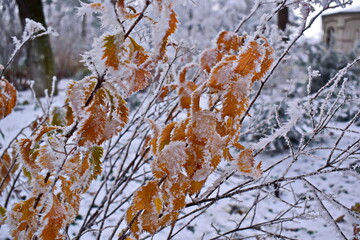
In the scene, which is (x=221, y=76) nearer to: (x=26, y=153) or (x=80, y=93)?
(x=80, y=93)

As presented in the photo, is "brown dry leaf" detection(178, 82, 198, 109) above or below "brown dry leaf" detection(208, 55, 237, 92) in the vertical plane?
above

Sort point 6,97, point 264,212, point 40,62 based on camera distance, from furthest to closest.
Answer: point 40,62, point 264,212, point 6,97

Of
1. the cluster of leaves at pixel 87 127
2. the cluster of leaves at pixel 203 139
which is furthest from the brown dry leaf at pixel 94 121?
the cluster of leaves at pixel 203 139

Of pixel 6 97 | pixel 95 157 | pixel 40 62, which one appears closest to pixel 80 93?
pixel 95 157

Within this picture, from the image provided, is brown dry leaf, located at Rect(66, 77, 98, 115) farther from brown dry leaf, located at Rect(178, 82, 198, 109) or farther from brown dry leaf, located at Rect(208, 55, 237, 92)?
brown dry leaf, located at Rect(178, 82, 198, 109)

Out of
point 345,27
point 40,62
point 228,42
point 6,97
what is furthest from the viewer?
point 345,27

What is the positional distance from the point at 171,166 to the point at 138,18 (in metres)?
0.34

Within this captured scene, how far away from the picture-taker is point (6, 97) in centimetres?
120

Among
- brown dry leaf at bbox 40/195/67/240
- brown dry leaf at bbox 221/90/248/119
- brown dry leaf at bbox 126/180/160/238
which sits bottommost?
brown dry leaf at bbox 40/195/67/240

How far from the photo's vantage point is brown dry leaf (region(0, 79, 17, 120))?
3.88 feet

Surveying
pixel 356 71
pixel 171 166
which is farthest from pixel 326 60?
pixel 171 166

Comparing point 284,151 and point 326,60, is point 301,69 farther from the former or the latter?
point 284,151

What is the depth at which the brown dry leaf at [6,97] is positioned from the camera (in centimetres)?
118

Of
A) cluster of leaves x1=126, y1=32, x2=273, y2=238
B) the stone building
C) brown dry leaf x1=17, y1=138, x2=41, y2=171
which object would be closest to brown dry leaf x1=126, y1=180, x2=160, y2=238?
Result: cluster of leaves x1=126, y1=32, x2=273, y2=238
